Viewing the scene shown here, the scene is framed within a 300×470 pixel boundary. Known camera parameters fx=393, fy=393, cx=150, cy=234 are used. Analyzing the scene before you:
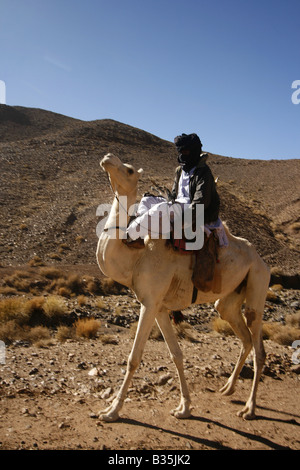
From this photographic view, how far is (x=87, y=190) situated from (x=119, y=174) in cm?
2828

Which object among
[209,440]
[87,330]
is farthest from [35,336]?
[209,440]

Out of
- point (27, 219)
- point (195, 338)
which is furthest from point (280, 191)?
point (195, 338)

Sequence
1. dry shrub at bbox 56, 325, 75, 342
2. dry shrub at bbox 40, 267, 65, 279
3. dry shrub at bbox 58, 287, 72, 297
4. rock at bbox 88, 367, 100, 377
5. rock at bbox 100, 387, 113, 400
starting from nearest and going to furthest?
1. rock at bbox 100, 387, 113, 400
2. rock at bbox 88, 367, 100, 377
3. dry shrub at bbox 56, 325, 75, 342
4. dry shrub at bbox 58, 287, 72, 297
5. dry shrub at bbox 40, 267, 65, 279

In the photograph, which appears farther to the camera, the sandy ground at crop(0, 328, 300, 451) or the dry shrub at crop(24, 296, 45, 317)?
the dry shrub at crop(24, 296, 45, 317)

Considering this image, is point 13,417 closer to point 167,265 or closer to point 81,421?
point 81,421

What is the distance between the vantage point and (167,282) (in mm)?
4750

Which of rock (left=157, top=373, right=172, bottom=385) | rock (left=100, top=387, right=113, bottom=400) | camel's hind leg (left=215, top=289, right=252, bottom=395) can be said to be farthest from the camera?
rock (left=157, top=373, right=172, bottom=385)

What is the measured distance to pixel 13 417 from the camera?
475cm

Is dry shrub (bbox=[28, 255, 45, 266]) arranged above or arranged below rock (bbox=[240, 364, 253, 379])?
below

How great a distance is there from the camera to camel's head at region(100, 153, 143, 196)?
4.34 m

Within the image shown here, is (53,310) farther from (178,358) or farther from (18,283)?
(178,358)

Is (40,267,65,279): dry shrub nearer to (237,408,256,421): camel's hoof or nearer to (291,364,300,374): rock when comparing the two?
(291,364,300,374): rock

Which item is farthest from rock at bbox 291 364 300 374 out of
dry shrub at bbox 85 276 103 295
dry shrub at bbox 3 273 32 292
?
dry shrub at bbox 3 273 32 292

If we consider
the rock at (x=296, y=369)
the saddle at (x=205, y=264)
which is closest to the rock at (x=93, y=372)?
the saddle at (x=205, y=264)
